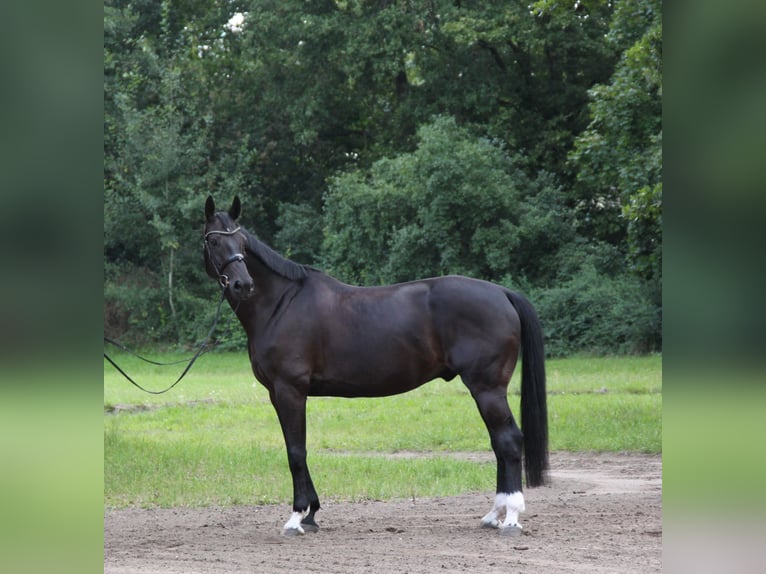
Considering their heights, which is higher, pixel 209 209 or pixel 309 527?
pixel 209 209

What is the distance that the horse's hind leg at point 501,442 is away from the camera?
643cm

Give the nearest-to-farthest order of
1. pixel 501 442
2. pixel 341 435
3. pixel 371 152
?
pixel 501 442 < pixel 341 435 < pixel 371 152

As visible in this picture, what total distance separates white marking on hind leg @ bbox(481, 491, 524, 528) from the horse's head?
7.40 feet

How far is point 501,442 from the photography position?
6.46 m

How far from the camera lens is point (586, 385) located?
15.4 meters

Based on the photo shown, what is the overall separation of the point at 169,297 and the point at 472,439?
52.8 ft

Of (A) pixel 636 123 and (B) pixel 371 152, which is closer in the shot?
(A) pixel 636 123

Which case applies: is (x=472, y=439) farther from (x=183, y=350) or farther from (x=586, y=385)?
(x=183, y=350)

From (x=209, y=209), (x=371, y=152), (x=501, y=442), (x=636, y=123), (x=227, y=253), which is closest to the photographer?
(x=501, y=442)

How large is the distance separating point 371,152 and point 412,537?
2284cm

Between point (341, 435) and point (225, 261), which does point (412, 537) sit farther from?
point (341, 435)

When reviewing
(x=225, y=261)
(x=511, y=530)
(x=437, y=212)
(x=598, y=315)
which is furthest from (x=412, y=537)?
(x=437, y=212)

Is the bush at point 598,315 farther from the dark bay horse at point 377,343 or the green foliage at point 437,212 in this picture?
the dark bay horse at point 377,343
